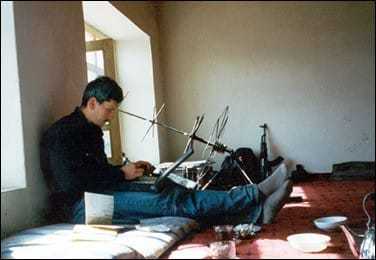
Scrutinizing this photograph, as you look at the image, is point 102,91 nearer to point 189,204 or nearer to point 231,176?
point 189,204

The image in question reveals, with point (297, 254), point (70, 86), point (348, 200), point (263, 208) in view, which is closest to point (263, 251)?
point (297, 254)

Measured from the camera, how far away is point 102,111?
9.25ft

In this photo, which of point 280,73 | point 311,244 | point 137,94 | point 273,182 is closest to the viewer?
point 311,244

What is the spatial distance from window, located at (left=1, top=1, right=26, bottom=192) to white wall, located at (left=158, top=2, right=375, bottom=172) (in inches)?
137

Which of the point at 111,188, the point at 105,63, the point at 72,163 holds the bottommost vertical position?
the point at 111,188

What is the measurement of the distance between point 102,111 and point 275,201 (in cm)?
108

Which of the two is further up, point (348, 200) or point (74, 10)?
point (74, 10)

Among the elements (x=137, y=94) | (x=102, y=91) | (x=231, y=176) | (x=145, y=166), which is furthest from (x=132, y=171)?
(x=137, y=94)

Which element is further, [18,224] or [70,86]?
[70,86]

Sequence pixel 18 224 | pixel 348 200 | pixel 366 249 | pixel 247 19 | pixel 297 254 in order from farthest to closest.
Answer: pixel 247 19, pixel 348 200, pixel 18 224, pixel 297 254, pixel 366 249

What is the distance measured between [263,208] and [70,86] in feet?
4.30

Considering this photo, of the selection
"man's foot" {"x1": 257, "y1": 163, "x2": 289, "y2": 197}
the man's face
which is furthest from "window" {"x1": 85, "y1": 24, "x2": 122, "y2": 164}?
"man's foot" {"x1": 257, "y1": 163, "x2": 289, "y2": 197}

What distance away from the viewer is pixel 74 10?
3082 millimetres

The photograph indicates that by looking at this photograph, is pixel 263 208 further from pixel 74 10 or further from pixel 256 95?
pixel 256 95
